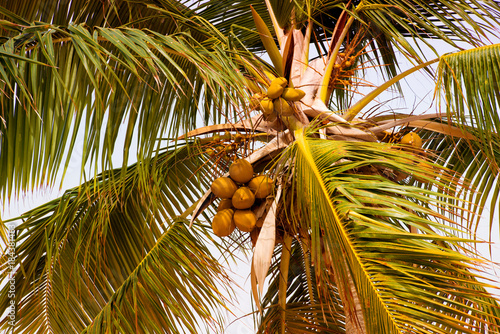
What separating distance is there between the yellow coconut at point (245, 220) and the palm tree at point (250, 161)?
0.04 meters

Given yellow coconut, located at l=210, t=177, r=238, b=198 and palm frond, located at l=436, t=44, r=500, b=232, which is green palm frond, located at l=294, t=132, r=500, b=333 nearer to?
yellow coconut, located at l=210, t=177, r=238, b=198

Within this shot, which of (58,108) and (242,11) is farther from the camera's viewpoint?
(242,11)

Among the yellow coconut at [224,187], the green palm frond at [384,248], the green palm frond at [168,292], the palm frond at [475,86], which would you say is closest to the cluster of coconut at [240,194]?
the yellow coconut at [224,187]

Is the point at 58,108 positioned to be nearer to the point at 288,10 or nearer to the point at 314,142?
the point at 314,142

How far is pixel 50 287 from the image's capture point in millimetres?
2723

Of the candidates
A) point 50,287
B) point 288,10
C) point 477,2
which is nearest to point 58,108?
point 50,287

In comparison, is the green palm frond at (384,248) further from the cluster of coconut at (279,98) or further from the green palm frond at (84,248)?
the green palm frond at (84,248)

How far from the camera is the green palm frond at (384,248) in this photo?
133 cm

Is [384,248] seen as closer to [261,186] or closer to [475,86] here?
[261,186]

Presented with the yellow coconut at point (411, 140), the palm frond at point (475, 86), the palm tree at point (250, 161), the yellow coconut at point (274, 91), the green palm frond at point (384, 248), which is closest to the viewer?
the green palm frond at point (384, 248)

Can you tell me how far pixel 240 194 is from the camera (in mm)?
1830

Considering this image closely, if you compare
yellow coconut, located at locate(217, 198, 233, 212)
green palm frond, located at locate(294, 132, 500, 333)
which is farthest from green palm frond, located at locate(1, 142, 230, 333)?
green palm frond, located at locate(294, 132, 500, 333)

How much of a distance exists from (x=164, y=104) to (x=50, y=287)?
119 centimetres

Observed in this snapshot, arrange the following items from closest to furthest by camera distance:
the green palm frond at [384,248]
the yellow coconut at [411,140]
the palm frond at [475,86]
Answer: the green palm frond at [384,248] → the palm frond at [475,86] → the yellow coconut at [411,140]
